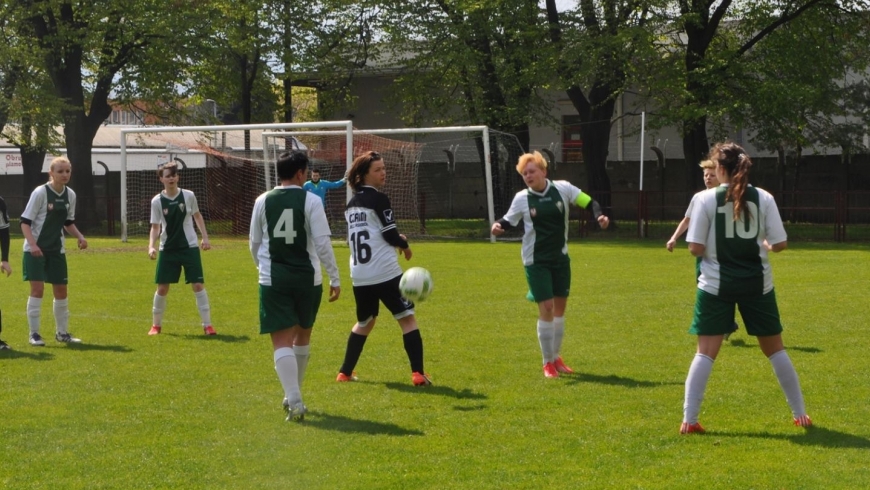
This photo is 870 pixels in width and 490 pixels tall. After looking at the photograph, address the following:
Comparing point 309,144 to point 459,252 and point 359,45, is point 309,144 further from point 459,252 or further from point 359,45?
point 459,252

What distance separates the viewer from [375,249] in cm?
793

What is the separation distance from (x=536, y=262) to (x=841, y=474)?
3.39m

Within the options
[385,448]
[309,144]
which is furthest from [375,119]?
[385,448]

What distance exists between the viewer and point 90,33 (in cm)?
3197

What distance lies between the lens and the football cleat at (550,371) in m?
8.33

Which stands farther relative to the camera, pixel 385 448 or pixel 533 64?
pixel 533 64

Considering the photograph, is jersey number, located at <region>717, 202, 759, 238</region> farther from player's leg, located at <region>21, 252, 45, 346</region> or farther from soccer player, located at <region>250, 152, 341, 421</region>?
player's leg, located at <region>21, 252, 45, 346</region>

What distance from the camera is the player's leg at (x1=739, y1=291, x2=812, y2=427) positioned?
6250 mm

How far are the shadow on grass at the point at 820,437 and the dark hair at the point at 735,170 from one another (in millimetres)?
1311

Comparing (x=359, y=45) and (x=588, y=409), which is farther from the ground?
(x=359, y=45)

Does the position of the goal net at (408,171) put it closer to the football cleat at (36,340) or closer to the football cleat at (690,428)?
the football cleat at (36,340)

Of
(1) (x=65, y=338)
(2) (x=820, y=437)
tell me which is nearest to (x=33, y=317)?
(1) (x=65, y=338)

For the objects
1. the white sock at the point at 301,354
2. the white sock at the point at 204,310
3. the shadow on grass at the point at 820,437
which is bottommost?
the shadow on grass at the point at 820,437

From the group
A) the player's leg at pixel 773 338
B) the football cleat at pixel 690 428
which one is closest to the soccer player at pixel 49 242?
the football cleat at pixel 690 428
